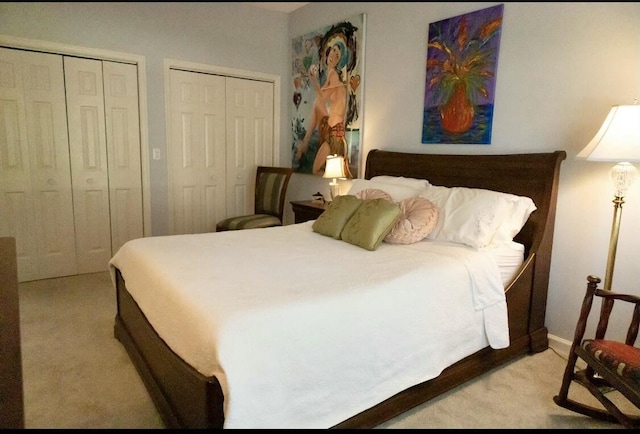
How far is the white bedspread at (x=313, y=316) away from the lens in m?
1.37

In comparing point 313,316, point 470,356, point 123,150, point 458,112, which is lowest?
point 470,356

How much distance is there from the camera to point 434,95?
3.07 m

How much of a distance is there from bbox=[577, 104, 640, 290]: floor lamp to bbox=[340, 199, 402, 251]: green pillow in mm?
1017

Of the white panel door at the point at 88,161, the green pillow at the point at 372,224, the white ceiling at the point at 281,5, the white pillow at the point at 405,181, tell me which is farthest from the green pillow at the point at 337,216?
the white ceiling at the point at 281,5

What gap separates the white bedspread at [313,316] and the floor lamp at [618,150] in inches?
26.7

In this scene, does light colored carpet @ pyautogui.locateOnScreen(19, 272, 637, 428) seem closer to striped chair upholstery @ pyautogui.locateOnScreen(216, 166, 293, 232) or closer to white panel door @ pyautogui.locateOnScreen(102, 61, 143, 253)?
white panel door @ pyautogui.locateOnScreen(102, 61, 143, 253)

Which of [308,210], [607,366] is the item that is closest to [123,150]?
[308,210]

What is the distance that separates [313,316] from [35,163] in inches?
125

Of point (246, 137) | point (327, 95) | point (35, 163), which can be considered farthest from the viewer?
point (246, 137)

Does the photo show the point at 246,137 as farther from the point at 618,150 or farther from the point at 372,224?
the point at 618,150

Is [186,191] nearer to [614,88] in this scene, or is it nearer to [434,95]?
[434,95]

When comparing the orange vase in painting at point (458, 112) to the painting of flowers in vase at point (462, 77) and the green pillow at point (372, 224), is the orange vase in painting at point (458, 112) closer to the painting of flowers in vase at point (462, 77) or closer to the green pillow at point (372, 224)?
the painting of flowers in vase at point (462, 77)

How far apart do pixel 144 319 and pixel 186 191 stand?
2452 millimetres

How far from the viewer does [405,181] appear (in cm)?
302
